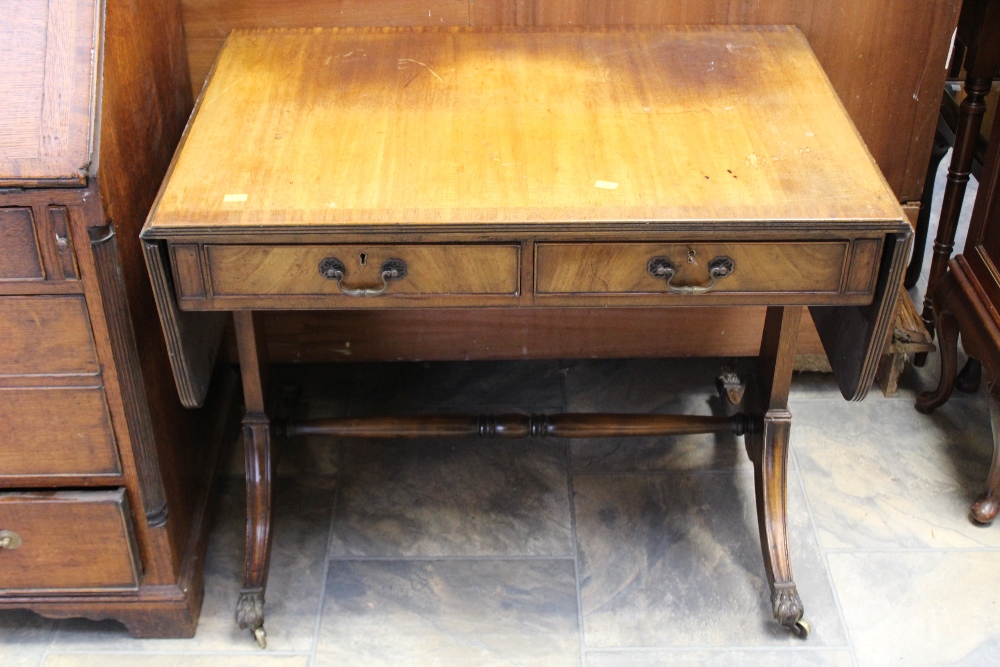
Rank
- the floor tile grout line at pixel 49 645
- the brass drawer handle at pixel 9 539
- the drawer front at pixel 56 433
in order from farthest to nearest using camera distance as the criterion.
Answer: the floor tile grout line at pixel 49 645 < the brass drawer handle at pixel 9 539 < the drawer front at pixel 56 433

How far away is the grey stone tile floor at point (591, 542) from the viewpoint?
2.17 meters

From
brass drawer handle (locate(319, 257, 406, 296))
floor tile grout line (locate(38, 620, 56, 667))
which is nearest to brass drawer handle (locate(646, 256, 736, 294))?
brass drawer handle (locate(319, 257, 406, 296))

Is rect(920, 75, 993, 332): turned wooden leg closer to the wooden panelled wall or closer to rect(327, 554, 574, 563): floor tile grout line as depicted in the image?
the wooden panelled wall

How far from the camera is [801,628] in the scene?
2.17 m

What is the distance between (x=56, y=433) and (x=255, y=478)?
17.7 inches

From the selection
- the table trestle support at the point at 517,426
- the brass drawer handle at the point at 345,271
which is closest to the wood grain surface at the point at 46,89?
the brass drawer handle at the point at 345,271

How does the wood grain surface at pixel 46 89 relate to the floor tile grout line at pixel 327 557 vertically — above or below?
above

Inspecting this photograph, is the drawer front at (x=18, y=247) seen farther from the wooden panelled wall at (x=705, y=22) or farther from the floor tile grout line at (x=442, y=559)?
the floor tile grout line at (x=442, y=559)

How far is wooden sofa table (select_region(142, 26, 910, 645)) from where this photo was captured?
5.57 feet

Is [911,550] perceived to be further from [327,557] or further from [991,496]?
[327,557]

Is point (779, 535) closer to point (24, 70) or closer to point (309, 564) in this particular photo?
point (309, 564)

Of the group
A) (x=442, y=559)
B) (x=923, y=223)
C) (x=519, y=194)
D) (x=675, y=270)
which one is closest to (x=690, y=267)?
(x=675, y=270)

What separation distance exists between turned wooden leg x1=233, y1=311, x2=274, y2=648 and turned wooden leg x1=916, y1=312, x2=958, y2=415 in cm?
154

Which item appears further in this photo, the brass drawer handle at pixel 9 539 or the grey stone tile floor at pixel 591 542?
the grey stone tile floor at pixel 591 542
